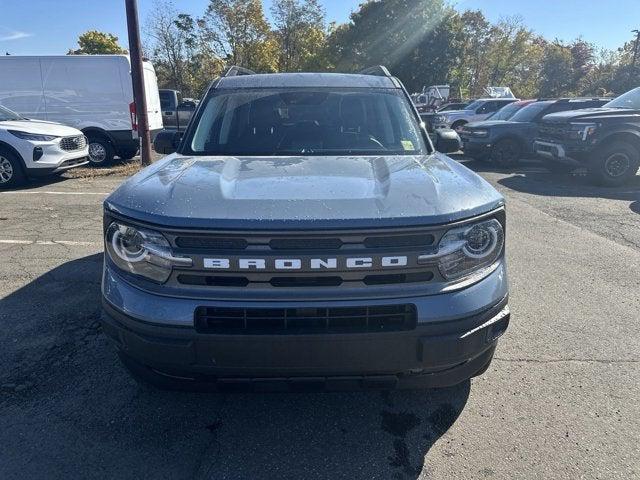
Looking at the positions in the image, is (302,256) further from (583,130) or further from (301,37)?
(301,37)

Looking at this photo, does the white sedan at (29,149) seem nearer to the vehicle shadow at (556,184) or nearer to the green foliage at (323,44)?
the vehicle shadow at (556,184)

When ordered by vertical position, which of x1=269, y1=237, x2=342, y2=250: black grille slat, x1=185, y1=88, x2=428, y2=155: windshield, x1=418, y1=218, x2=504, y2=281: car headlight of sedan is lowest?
x1=418, y1=218, x2=504, y2=281: car headlight of sedan

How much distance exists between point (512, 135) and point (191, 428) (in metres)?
11.8

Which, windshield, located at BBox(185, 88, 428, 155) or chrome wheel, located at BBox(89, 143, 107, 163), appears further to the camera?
chrome wheel, located at BBox(89, 143, 107, 163)

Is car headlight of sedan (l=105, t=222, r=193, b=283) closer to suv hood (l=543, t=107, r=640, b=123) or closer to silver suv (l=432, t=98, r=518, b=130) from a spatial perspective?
suv hood (l=543, t=107, r=640, b=123)

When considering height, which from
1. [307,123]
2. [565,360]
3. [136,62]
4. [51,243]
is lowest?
[565,360]

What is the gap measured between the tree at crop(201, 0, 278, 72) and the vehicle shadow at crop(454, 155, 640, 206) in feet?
97.3

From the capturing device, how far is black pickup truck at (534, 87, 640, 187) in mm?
9633

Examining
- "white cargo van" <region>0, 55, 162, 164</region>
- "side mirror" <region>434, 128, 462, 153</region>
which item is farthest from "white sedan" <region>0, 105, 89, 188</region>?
"side mirror" <region>434, 128, 462, 153</region>

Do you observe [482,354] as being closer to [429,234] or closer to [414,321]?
[414,321]

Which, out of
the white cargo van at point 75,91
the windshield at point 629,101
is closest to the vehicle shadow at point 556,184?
the windshield at point 629,101

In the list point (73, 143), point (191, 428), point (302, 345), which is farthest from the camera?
point (73, 143)

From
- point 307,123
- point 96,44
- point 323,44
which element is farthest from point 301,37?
point 307,123

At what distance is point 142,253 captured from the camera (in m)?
2.11
